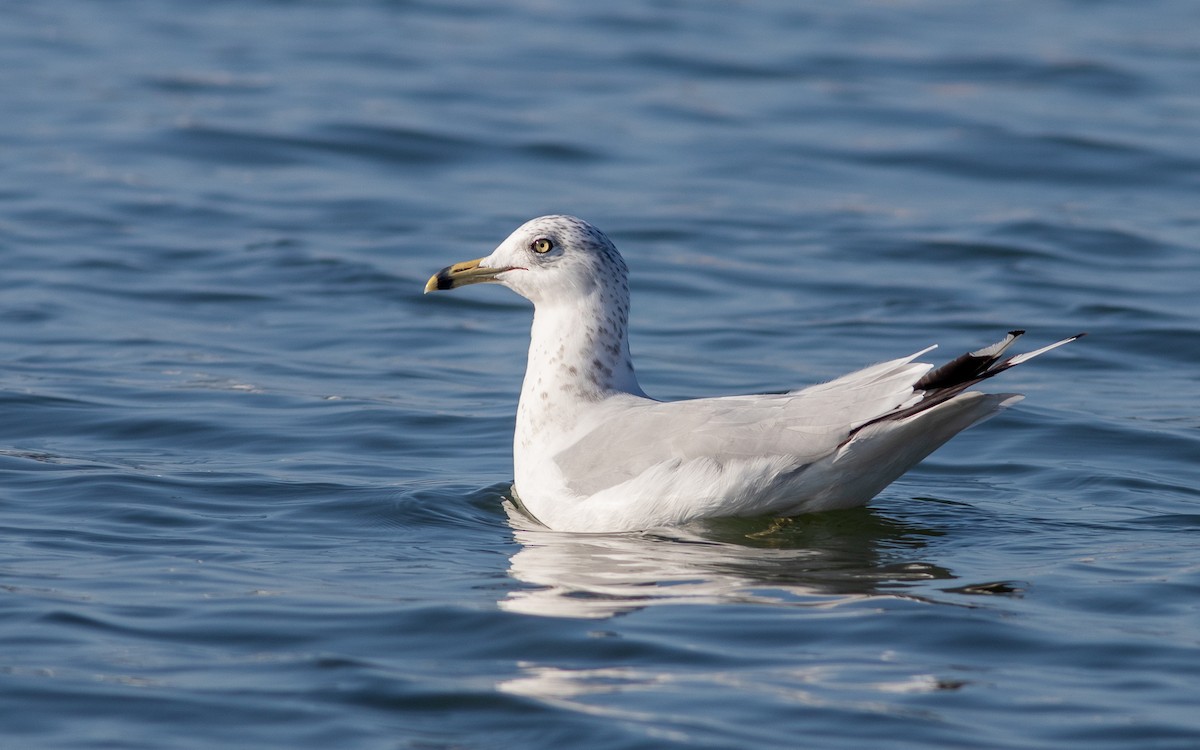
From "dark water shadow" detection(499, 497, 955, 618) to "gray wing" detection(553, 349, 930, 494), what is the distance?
30 centimetres

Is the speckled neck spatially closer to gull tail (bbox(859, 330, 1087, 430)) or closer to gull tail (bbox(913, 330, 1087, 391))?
gull tail (bbox(859, 330, 1087, 430))

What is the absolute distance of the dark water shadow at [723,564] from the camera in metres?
6.52

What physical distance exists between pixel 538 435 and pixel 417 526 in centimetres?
69

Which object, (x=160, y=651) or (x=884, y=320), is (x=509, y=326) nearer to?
(x=884, y=320)

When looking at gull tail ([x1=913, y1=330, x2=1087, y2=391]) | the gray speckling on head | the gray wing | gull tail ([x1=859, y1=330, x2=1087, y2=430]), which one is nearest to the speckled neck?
the gray speckling on head

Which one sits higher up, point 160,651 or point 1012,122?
point 1012,122

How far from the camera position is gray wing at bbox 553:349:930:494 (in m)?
7.18

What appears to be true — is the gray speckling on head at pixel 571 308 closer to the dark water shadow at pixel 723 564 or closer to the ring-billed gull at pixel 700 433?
the ring-billed gull at pixel 700 433

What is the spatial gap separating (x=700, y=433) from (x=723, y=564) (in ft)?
1.96

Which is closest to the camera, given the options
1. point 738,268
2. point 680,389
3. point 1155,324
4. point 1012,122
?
point 680,389

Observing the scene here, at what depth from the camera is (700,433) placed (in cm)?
734

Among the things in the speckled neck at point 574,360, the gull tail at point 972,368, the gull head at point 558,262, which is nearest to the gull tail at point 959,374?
the gull tail at point 972,368

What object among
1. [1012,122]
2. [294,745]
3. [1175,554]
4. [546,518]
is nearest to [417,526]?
[546,518]

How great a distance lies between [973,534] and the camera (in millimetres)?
7699
